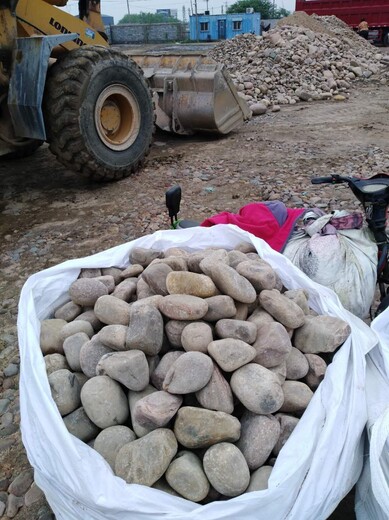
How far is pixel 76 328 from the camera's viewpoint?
5.76 ft

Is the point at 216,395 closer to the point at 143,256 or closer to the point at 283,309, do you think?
the point at 283,309

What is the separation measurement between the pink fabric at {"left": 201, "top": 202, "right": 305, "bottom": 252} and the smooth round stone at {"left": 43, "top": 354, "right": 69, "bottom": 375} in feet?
3.90

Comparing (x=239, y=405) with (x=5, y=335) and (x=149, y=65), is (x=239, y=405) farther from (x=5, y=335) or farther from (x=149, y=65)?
(x=149, y=65)

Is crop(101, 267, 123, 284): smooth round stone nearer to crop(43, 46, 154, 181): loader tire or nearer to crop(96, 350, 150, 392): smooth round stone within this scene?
crop(96, 350, 150, 392): smooth round stone

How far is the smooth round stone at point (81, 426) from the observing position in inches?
57.6

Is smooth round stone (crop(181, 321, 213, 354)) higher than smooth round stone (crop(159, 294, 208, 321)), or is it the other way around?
smooth round stone (crop(159, 294, 208, 321))

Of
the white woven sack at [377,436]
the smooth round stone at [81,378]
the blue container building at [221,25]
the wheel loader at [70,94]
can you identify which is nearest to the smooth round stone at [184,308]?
the smooth round stone at [81,378]

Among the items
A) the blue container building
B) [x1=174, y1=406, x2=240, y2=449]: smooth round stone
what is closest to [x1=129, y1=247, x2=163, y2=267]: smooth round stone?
[x1=174, y1=406, x2=240, y2=449]: smooth round stone

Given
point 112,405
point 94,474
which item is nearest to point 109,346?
point 112,405

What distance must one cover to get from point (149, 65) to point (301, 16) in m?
8.17

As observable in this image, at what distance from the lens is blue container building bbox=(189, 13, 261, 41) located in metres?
28.0

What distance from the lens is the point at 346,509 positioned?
168 cm

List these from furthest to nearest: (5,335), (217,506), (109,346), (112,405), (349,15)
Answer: (349,15), (5,335), (109,346), (112,405), (217,506)

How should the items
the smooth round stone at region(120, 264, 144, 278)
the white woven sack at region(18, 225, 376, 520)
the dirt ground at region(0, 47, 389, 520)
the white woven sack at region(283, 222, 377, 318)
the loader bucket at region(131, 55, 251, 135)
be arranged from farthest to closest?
the loader bucket at region(131, 55, 251, 135)
the dirt ground at region(0, 47, 389, 520)
the white woven sack at region(283, 222, 377, 318)
the smooth round stone at region(120, 264, 144, 278)
the white woven sack at region(18, 225, 376, 520)
